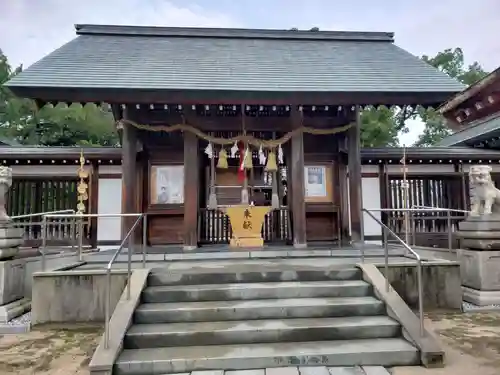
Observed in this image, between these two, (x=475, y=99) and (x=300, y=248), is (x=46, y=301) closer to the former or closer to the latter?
(x=300, y=248)

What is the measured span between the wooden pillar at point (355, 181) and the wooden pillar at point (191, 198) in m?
3.29

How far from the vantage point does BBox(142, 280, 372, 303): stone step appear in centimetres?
430

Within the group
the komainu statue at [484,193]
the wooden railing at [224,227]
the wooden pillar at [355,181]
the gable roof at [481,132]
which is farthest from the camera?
the gable roof at [481,132]

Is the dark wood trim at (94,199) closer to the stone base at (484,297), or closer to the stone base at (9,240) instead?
the stone base at (9,240)

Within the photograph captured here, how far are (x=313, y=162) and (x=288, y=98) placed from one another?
2026mm

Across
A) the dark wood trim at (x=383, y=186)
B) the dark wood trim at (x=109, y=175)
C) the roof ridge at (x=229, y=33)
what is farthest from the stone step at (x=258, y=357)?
the roof ridge at (x=229, y=33)

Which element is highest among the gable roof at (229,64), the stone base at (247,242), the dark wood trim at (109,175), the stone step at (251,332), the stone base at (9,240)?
the gable roof at (229,64)

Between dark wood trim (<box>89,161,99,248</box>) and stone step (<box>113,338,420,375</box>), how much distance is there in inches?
233

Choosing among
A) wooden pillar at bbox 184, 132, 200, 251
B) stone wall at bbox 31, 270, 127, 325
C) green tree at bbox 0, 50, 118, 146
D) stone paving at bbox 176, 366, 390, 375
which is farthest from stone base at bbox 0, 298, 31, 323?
green tree at bbox 0, 50, 118, 146

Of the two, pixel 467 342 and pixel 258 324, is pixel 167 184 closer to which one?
pixel 258 324

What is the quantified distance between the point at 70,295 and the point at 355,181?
569 centimetres

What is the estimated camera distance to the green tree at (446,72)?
938 inches

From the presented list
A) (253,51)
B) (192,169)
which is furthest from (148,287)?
(253,51)

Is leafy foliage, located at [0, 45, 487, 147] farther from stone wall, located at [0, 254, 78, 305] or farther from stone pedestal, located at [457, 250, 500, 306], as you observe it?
stone pedestal, located at [457, 250, 500, 306]
